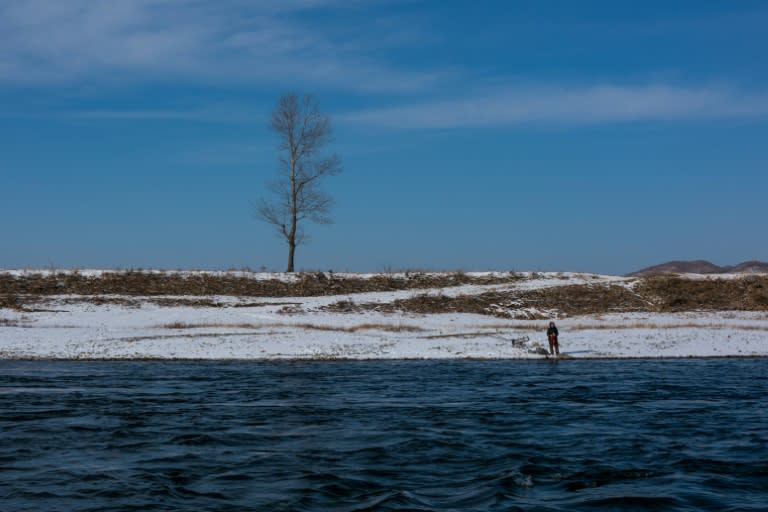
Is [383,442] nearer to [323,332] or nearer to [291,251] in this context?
[323,332]

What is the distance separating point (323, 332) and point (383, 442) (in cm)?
2140

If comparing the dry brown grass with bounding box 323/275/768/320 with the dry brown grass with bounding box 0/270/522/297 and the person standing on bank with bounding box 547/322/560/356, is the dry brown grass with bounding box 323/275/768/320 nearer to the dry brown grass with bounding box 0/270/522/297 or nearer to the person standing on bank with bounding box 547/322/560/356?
the dry brown grass with bounding box 0/270/522/297

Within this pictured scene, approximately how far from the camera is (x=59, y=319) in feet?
127

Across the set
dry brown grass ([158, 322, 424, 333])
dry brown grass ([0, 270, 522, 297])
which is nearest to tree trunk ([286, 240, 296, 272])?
dry brown grass ([0, 270, 522, 297])

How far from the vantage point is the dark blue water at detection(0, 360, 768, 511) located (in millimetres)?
10570

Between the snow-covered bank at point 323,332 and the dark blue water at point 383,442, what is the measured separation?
Result: 6.20 meters

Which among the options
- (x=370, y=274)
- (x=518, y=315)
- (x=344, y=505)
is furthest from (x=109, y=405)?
(x=370, y=274)

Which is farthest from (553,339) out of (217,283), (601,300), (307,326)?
(217,283)

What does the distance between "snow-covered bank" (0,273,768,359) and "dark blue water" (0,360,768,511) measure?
6.20 meters

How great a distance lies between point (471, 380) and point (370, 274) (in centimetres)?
3425

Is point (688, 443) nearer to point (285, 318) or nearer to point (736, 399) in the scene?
point (736, 399)

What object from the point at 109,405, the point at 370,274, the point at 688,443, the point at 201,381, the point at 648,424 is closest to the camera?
the point at 688,443

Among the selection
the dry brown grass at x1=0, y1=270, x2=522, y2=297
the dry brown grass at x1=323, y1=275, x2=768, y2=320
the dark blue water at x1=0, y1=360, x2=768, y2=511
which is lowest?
the dark blue water at x1=0, y1=360, x2=768, y2=511

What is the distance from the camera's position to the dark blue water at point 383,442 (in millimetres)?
10570
